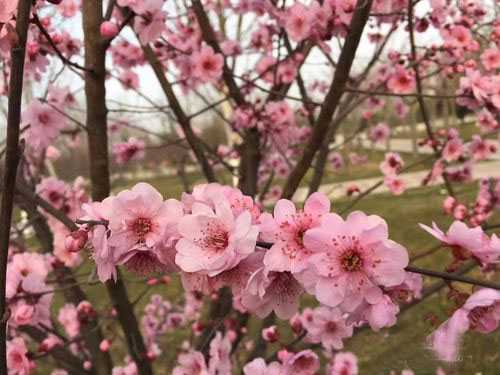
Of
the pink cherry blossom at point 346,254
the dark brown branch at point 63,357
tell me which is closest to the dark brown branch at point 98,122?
the dark brown branch at point 63,357

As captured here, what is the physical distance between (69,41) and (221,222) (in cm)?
237

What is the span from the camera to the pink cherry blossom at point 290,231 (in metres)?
1.08

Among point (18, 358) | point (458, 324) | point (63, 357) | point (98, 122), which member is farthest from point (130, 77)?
point (458, 324)

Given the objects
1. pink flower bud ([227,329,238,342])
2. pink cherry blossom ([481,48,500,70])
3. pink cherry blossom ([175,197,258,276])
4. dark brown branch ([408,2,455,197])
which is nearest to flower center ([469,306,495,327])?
pink cherry blossom ([175,197,258,276])

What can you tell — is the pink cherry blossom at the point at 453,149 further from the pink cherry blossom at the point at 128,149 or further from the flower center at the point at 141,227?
the flower center at the point at 141,227

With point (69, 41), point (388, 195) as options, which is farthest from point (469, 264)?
point (388, 195)

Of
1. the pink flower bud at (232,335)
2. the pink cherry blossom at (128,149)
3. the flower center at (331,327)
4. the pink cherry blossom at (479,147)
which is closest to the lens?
the flower center at (331,327)

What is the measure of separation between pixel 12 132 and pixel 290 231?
1.81 feet

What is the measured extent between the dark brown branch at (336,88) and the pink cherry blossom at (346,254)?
1.01 metres

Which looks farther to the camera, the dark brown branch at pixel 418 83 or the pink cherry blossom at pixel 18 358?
the dark brown branch at pixel 418 83

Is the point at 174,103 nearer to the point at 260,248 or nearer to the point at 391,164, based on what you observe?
the point at 260,248

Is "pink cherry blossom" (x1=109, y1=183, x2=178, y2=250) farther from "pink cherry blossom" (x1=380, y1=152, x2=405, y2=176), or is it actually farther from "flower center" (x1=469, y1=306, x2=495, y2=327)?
"pink cherry blossom" (x1=380, y1=152, x2=405, y2=176)

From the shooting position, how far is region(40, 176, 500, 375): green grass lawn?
2350mm

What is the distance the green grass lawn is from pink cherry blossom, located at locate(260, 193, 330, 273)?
361 mm
